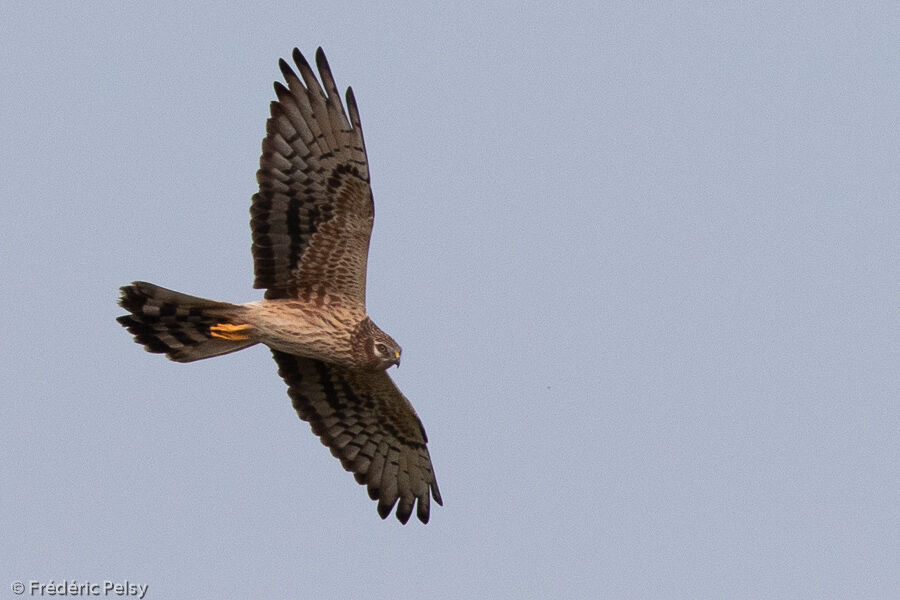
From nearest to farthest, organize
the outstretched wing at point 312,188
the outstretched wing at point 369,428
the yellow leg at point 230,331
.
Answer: the outstretched wing at point 312,188, the yellow leg at point 230,331, the outstretched wing at point 369,428

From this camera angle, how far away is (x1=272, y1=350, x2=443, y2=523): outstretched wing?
46.8 ft

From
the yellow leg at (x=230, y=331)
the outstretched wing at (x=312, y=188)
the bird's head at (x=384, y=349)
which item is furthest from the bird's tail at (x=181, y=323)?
the bird's head at (x=384, y=349)

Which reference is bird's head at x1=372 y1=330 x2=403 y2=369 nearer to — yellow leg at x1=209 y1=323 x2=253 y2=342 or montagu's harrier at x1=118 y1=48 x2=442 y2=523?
montagu's harrier at x1=118 y1=48 x2=442 y2=523

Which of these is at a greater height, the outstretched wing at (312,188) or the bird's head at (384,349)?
the outstretched wing at (312,188)

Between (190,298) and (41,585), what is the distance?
2649 millimetres

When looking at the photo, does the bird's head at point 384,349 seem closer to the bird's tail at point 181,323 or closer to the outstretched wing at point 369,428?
the outstretched wing at point 369,428

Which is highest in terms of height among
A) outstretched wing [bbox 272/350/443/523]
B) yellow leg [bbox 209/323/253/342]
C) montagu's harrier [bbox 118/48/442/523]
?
montagu's harrier [bbox 118/48/442/523]

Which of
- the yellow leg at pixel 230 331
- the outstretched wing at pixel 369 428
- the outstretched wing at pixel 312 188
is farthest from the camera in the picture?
the outstretched wing at pixel 369 428

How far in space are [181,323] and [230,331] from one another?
1.43ft

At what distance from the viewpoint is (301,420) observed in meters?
14.4

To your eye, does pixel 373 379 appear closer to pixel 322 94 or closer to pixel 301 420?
pixel 301 420

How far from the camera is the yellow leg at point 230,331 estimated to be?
1321 centimetres

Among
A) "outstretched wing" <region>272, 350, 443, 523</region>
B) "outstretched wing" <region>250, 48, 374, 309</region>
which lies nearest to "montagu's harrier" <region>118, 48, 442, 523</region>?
"outstretched wing" <region>250, 48, 374, 309</region>

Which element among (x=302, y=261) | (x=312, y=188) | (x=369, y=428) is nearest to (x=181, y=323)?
(x=302, y=261)
